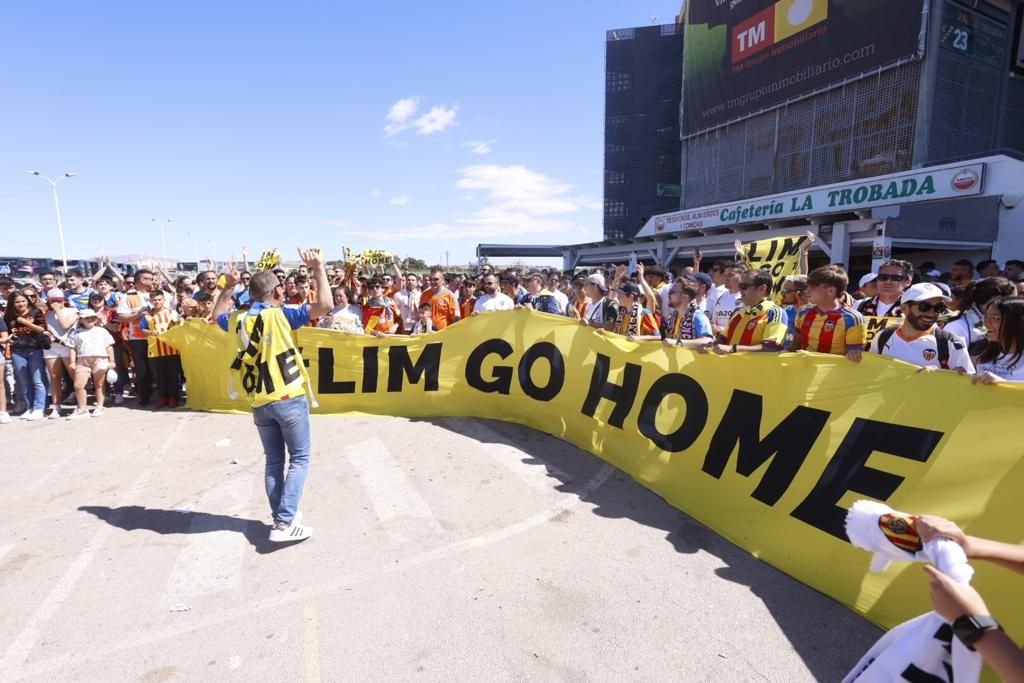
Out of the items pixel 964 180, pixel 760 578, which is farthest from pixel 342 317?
pixel 964 180

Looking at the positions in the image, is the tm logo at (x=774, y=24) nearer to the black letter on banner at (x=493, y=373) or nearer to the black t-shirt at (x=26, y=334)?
the black letter on banner at (x=493, y=373)

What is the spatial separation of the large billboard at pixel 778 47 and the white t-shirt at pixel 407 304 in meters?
30.0

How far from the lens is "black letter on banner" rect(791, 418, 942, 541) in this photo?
3.32 m

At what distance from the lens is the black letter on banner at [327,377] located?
7.46 metres

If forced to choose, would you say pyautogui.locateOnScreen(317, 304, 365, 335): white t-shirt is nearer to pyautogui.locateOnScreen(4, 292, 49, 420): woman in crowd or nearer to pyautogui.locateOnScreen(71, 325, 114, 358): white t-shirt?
pyautogui.locateOnScreen(71, 325, 114, 358): white t-shirt

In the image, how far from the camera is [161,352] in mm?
8156

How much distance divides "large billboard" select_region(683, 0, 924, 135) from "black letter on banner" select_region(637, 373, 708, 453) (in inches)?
1237

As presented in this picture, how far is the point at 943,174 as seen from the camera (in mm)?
18219

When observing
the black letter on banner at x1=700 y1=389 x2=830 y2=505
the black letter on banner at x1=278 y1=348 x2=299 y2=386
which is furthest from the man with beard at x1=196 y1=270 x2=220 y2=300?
the black letter on banner at x1=700 y1=389 x2=830 y2=505

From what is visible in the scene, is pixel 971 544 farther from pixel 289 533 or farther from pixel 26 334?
pixel 26 334

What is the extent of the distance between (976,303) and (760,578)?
3.51 m

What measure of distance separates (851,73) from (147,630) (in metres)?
37.0

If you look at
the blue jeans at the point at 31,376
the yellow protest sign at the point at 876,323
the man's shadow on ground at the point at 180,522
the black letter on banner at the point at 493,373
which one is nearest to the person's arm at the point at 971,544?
the man's shadow on ground at the point at 180,522

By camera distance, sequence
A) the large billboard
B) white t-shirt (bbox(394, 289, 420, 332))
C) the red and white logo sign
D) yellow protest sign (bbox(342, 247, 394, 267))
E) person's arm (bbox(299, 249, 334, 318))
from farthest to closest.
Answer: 1. the large billboard
2. the red and white logo sign
3. yellow protest sign (bbox(342, 247, 394, 267))
4. white t-shirt (bbox(394, 289, 420, 332))
5. person's arm (bbox(299, 249, 334, 318))
